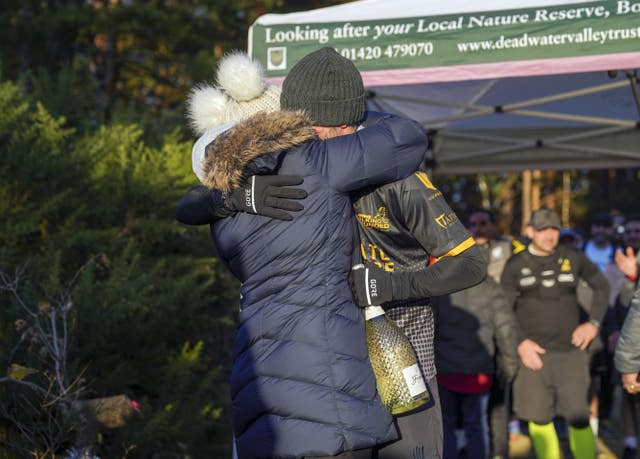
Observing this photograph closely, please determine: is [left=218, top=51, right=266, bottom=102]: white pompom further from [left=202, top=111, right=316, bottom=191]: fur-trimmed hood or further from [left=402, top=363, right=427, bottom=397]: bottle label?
[left=402, top=363, right=427, bottom=397]: bottle label

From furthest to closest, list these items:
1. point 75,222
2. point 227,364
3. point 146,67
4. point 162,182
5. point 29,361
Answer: point 146,67 → point 227,364 → point 162,182 → point 75,222 → point 29,361

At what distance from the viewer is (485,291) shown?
23.8 feet

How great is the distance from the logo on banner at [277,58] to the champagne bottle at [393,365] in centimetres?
312

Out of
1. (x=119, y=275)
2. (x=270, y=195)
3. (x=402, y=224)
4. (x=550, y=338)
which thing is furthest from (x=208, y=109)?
(x=550, y=338)

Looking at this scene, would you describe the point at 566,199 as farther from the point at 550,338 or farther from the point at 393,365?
the point at 393,365

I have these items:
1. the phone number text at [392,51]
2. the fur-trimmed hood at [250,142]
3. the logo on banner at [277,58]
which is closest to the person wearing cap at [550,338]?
the phone number text at [392,51]

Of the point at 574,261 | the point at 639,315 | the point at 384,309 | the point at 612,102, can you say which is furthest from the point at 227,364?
the point at 384,309

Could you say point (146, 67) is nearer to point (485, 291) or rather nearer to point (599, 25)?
point (485, 291)

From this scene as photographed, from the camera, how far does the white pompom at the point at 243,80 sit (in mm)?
3451

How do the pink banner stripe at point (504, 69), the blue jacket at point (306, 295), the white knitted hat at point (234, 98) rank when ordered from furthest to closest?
the pink banner stripe at point (504, 69), the white knitted hat at point (234, 98), the blue jacket at point (306, 295)

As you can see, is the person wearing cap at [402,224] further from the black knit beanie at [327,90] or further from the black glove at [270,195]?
the black glove at [270,195]

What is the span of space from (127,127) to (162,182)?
1.95ft

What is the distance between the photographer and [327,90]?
122 inches

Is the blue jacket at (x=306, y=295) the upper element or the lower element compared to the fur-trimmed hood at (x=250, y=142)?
lower
